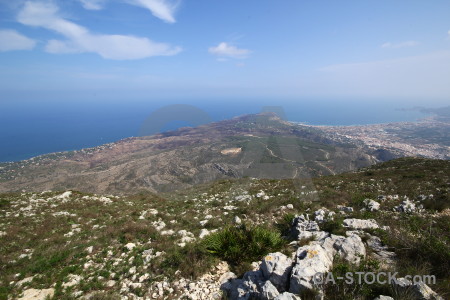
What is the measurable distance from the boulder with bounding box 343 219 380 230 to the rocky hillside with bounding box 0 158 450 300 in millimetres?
39

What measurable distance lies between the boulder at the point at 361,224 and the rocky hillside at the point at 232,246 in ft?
0.13

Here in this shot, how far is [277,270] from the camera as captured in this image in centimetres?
511

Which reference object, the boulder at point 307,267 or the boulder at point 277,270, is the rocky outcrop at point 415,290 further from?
the boulder at point 277,270

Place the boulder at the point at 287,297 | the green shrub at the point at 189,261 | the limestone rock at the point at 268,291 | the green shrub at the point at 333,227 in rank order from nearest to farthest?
the boulder at the point at 287,297, the limestone rock at the point at 268,291, the green shrub at the point at 189,261, the green shrub at the point at 333,227

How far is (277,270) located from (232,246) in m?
2.40

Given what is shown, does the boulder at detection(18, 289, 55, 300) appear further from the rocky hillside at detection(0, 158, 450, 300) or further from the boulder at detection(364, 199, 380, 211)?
the boulder at detection(364, 199, 380, 211)

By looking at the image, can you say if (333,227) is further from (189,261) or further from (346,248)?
(189,261)

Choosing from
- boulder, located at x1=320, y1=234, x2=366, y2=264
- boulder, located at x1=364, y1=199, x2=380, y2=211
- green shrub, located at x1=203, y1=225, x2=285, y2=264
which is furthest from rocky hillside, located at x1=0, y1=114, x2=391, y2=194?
boulder, located at x1=320, y1=234, x2=366, y2=264

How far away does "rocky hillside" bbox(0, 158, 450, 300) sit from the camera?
5086mm

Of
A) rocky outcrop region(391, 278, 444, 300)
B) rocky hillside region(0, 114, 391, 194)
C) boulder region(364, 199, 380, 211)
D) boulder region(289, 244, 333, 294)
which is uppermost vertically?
rocky outcrop region(391, 278, 444, 300)

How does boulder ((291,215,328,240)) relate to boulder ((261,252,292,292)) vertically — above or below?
below

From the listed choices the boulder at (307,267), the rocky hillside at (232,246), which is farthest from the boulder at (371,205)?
the boulder at (307,267)

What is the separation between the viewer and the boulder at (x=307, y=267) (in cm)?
455

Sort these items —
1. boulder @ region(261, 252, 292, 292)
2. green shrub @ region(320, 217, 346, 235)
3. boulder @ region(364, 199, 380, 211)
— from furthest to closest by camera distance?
boulder @ region(364, 199, 380, 211) < green shrub @ region(320, 217, 346, 235) < boulder @ region(261, 252, 292, 292)
